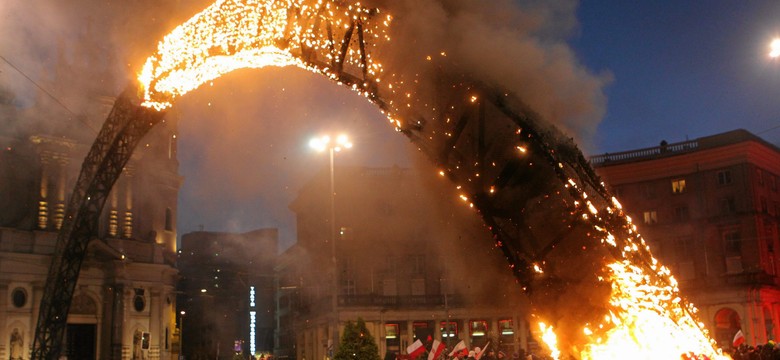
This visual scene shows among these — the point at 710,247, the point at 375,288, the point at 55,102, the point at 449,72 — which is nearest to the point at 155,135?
the point at 55,102

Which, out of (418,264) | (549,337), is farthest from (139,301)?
(549,337)

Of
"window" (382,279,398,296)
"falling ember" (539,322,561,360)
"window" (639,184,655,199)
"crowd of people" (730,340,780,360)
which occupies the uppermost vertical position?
"window" (639,184,655,199)

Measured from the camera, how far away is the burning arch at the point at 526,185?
623 centimetres

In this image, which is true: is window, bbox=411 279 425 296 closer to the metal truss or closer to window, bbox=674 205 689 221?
window, bbox=674 205 689 221

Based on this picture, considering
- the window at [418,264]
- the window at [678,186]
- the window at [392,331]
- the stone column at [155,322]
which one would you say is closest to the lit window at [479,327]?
the window at [418,264]

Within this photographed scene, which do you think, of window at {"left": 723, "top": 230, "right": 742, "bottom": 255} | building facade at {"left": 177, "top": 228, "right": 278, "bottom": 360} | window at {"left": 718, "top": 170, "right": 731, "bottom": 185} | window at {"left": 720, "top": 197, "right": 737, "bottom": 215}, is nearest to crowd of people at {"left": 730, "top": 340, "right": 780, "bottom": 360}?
window at {"left": 723, "top": 230, "right": 742, "bottom": 255}

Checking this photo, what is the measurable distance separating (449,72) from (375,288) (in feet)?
187

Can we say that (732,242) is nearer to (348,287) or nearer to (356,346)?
(348,287)

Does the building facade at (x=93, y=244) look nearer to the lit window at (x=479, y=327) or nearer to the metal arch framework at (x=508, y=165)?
the lit window at (x=479, y=327)

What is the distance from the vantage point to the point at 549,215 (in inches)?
265

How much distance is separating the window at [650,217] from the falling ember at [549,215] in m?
54.8

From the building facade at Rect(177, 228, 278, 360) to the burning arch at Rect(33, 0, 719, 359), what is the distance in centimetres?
7636

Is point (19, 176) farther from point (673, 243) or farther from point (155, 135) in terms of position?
point (673, 243)

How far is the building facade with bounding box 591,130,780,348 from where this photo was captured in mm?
54031
